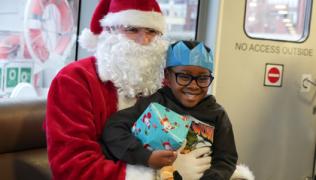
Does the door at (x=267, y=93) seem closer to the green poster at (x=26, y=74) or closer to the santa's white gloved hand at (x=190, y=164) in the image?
the green poster at (x=26, y=74)

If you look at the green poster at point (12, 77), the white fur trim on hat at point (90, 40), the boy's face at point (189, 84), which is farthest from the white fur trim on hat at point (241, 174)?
the green poster at point (12, 77)

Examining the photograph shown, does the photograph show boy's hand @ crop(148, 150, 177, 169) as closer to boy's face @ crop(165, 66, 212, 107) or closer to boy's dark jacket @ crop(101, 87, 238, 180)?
boy's dark jacket @ crop(101, 87, 238, 180)

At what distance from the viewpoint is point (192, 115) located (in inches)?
64.1

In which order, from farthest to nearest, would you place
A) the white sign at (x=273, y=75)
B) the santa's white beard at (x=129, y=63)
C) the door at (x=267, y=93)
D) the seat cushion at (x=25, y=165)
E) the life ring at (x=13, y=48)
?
the white sign at (x=273, y=75), the door at (x=267, y=93), the life ring at (x=13, y=48), the seat cushion at (x=25, y=165), the santa's white beard at (x=129, y=63)

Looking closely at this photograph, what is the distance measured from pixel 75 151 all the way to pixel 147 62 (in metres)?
0.41

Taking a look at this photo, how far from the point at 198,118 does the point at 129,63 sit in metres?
0.32

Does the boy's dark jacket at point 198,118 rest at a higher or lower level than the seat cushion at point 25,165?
higher

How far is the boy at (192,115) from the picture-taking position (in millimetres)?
1578

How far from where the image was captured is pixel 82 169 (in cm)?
154

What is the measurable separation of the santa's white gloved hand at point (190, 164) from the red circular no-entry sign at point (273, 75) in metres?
1.47

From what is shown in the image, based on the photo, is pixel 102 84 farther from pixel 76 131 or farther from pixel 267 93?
pixel 267 93

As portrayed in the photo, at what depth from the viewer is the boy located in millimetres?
1578

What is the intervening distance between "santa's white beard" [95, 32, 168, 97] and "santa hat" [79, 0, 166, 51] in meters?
0.07

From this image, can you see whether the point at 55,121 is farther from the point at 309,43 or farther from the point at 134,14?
the point at 309,43
